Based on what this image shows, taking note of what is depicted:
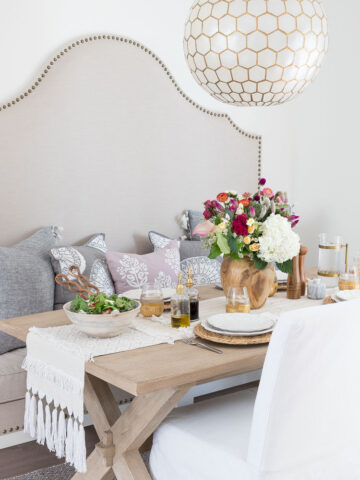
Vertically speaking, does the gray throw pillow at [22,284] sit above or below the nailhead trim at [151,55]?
below

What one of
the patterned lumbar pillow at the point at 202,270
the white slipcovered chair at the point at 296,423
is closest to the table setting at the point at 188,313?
the white slipcovered chair at the point at 296,423

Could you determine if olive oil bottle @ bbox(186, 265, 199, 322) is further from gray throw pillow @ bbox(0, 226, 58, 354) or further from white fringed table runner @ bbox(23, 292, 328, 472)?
gray throw pillow @ bbox(0, 226, 58, 354)

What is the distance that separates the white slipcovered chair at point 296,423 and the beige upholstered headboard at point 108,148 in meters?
1.74

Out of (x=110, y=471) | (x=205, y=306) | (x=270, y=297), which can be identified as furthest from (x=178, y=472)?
(x=270, y=297)

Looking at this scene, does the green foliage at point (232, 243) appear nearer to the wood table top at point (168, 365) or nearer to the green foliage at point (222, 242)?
the green foliage at point (222, 242)

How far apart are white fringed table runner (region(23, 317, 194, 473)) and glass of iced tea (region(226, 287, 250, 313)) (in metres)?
0.23

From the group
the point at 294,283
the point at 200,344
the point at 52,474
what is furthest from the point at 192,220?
the point at 200,344

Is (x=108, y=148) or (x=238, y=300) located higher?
(x=108, y=148)

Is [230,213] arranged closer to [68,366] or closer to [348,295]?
[348,295]

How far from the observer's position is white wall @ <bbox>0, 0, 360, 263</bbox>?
3.02m

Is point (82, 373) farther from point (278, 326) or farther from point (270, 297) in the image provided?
point (270, 297)

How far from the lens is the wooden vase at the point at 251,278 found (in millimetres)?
2236

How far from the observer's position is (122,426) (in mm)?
1811

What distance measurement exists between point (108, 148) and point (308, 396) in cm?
218
